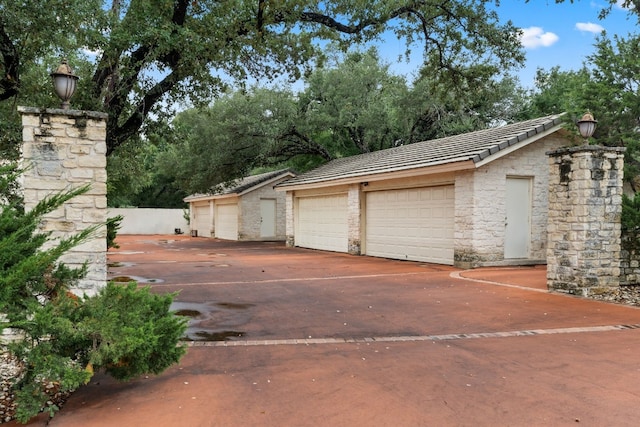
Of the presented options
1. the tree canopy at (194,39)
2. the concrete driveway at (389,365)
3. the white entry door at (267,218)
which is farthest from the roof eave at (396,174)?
the white entry door at (267,218)

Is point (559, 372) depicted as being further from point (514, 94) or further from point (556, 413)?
point (514, 94)

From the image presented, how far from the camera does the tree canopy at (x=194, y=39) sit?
7.81 meters

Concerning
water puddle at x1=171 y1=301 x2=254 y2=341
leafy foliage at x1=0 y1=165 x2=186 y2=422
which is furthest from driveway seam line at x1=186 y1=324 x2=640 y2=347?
leafy foliage at x1=0 y1=165 x2=186 y2=422

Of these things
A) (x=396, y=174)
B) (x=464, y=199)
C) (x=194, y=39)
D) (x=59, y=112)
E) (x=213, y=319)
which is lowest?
(x=213, y=319)

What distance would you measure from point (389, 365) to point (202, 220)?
95.3 ft

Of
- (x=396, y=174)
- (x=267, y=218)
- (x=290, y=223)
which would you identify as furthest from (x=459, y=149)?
(x=267, y=218)

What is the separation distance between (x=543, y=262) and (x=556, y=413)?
10.3 meters

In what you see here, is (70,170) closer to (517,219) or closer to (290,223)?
(517,219)

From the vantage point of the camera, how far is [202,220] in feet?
106

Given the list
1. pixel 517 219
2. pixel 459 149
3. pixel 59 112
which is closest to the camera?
pixel 59 112

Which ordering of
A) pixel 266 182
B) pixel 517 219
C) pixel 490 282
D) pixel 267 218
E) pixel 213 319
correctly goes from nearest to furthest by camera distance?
1. pixel 213 319
2. pixel 490 282
3. pixel 517 219
4. pixel 266 182
5. pixel 267 218

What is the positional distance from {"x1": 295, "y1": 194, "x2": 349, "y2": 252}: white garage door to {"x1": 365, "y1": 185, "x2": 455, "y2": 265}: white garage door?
1.63 m

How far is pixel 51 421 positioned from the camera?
11.1 feet

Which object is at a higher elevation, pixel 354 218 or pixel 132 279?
pixel 354 218
